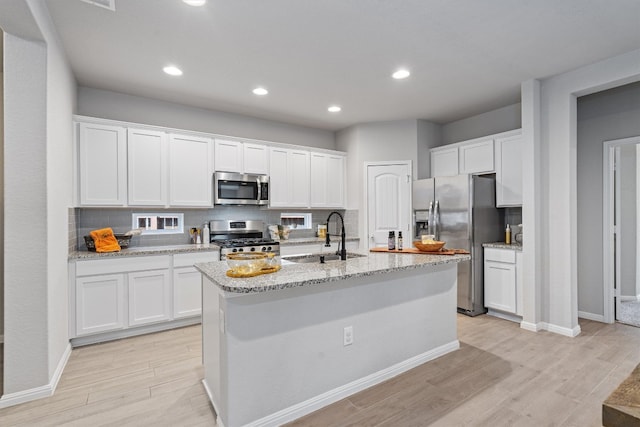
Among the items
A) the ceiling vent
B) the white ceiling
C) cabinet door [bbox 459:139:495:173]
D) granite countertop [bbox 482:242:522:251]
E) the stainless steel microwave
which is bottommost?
granite countertop [bbox 482:242:522:251]

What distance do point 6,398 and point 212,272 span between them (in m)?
1.64

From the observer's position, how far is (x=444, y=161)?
4.90 meters

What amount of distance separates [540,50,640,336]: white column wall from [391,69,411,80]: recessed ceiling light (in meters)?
1.53

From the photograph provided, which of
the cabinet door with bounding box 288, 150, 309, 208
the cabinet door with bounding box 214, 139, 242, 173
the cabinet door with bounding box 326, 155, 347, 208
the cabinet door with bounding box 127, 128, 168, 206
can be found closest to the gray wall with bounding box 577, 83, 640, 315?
the cabinet door with bounding box 326, 155, 347, 208

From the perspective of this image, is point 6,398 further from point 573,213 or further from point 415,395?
point 573,213

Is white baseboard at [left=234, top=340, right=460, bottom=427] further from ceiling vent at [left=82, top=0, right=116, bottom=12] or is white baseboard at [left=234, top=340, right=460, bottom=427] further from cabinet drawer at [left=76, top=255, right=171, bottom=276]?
ceiling vent at [left=82, top=0, right=116, bottom=12]

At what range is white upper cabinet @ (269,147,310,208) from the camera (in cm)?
468

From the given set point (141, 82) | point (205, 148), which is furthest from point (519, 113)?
point (141, 82)

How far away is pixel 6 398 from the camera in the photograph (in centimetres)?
218

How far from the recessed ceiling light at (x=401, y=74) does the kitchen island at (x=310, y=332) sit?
1.88 m

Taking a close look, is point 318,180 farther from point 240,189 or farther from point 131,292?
point 131,292

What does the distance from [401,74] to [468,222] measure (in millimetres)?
1931

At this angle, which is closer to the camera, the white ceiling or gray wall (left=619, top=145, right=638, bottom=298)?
the white ceiling

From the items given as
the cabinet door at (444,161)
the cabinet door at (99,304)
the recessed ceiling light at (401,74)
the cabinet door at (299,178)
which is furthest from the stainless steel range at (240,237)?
the cabinet door at (444,161)
